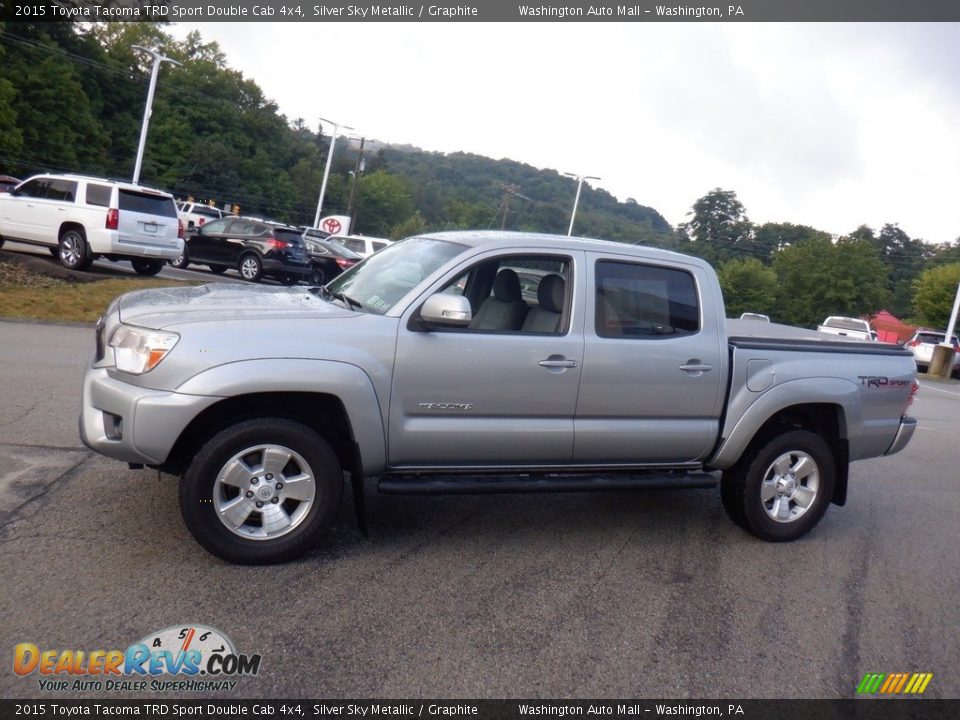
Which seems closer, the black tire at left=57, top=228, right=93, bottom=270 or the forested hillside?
the black tire at left=57, top=228, right=93, bottom=270

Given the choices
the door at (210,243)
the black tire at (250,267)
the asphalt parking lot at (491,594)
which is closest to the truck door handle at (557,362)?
the asphalt parking lot at (491,594)

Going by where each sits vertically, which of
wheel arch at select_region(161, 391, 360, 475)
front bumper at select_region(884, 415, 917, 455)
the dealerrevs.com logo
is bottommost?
the dealerrevs.com logo

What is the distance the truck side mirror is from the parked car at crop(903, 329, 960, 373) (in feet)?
94.7

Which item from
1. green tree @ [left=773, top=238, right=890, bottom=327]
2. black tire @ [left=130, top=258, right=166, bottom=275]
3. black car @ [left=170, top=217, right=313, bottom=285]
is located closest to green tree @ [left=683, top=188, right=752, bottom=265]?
green tree @ [left=773, top=238, right=890, bottom=327]

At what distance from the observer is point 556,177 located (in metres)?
30.4

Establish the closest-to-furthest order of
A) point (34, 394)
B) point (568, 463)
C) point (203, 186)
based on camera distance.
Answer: point (568, 463) < point (34, 394) < point (203, 186)

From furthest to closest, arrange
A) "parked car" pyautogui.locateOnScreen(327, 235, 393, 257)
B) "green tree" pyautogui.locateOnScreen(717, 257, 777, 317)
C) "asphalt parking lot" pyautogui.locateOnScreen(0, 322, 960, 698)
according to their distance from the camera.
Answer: "green tree" pyautogui.locateOnScreen(717, 257, 777, 317) < "parked car" pyautogui.locateOnScreen(327, 235, 393, 257) < "asphalt parking lot" pyautogui.locateOnScreen(0, 322, 960, 698)

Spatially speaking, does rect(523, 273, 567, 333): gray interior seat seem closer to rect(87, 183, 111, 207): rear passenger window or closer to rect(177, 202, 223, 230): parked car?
rect(87, 183, 111, 207): rear passenger window

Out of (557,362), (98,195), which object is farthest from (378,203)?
(557,362)

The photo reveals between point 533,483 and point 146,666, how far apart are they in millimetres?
2387

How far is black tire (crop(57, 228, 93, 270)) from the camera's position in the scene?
16670 millimetres
